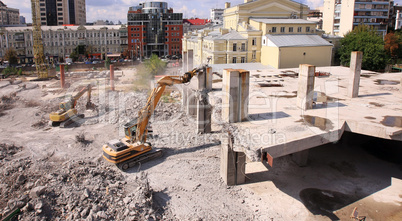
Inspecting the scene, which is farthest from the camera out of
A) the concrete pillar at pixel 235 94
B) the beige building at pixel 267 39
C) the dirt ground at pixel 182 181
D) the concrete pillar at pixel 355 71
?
the beige building at pixel 267 39

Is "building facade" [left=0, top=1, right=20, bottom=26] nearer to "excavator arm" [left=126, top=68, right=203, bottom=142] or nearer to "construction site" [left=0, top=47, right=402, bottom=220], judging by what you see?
"construction site" [left=0, top=47, right=402, bottom=220]

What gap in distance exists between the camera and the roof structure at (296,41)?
129 feet

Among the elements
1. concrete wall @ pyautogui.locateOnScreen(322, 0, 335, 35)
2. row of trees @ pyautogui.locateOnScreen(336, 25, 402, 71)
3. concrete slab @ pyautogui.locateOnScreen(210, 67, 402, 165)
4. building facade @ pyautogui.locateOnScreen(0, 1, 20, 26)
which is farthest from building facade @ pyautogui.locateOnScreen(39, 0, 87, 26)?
concrete slab @ pyautogui.locateOnScreen(210, 67, 402, 165)

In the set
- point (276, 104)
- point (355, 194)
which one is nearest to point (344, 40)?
point (276, 104)

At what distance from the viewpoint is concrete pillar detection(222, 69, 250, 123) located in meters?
16.6

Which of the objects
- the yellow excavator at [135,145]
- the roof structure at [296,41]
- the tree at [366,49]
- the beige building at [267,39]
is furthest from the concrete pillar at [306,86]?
the tree at [366,49]

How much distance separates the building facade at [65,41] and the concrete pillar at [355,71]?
74.3 metres

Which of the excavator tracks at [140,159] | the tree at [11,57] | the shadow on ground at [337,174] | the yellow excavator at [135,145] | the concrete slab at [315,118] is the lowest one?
the shadow on ground at [337,174]

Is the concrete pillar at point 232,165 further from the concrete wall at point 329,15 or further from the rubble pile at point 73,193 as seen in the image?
the concrete wall at point 329,15

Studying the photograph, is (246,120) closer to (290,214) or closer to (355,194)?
(290,214)

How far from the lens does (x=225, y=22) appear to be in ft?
180

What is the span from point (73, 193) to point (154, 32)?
76.8m

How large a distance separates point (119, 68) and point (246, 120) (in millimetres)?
59554

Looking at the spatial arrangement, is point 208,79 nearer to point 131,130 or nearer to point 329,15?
point 131,130
